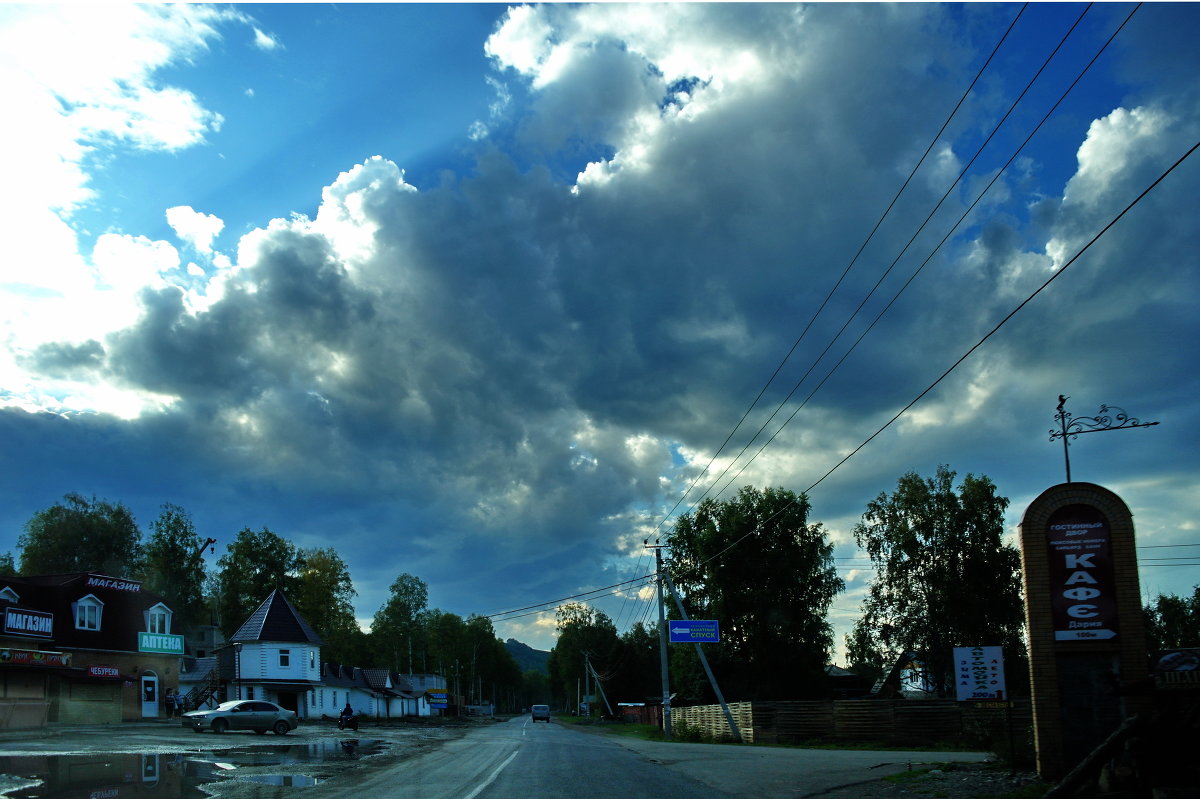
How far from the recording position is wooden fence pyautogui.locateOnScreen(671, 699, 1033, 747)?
33.5 metres

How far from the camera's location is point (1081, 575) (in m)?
15.4

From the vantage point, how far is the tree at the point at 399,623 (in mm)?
117375

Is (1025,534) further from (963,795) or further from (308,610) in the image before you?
(308,610)

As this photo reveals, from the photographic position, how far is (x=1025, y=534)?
15.8m

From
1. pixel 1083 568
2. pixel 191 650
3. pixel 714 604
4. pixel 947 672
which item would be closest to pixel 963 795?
pixel 1083 568

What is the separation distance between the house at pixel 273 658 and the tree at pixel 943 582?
38.8m

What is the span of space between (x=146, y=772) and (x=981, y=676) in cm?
1852

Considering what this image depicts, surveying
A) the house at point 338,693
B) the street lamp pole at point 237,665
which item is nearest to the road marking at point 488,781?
the street lamp pole at point 237,665

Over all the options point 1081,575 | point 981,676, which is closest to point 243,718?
point 981,676

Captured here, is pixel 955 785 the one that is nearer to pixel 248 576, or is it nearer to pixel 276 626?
pixel 276 626

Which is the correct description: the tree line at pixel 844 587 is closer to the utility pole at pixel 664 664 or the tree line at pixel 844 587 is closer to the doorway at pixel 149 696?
the utility pole at pixel 664 664

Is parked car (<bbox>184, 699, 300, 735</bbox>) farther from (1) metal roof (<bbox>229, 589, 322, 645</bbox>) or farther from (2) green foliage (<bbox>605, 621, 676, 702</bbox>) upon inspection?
(2) green foliage (<bbox>605, 621, 676, 702</bbox>)

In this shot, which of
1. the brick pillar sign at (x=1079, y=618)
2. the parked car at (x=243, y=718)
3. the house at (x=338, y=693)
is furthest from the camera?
the house at (x=338, y=693)

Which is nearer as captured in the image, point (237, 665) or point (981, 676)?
point (981, 676)
